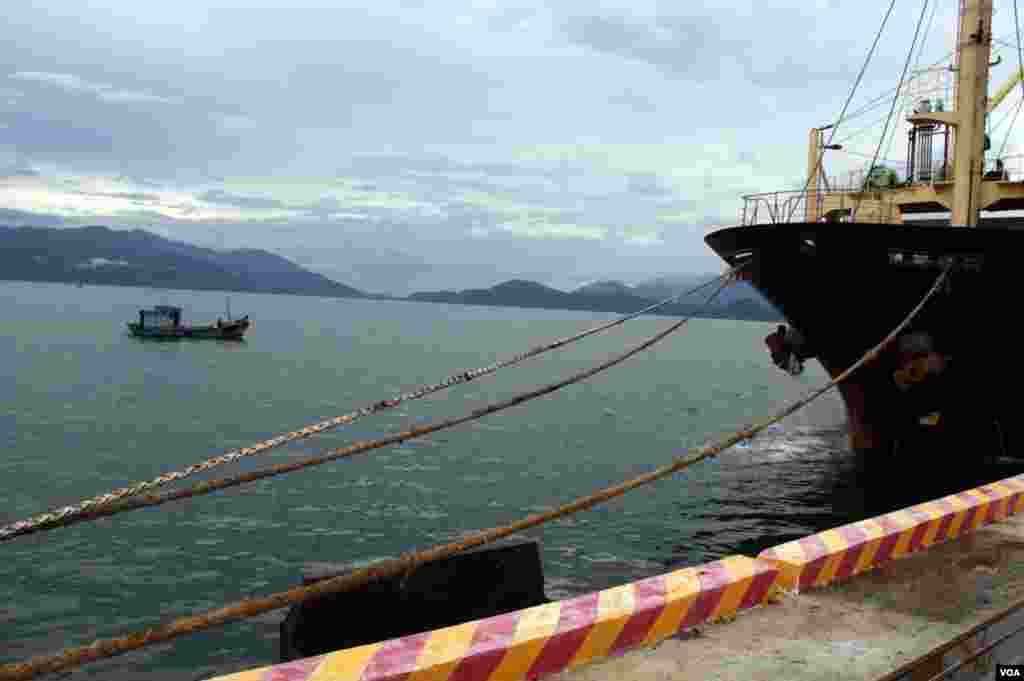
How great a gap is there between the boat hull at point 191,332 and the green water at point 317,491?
20060mm

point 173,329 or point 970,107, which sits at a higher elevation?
point 970,107

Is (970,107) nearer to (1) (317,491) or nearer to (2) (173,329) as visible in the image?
(1) (317,491)

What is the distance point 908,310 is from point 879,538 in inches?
328

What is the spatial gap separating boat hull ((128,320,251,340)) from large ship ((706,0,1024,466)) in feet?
189

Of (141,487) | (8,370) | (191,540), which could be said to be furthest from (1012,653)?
(8,370)

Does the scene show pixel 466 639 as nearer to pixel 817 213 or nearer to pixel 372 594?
pixel 372 594

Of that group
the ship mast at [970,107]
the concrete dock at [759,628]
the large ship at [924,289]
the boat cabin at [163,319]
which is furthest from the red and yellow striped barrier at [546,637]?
the boat cabin at [163,319]

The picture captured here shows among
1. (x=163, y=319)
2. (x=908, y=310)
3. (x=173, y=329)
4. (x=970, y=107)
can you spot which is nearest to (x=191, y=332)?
(x=173, y=329)

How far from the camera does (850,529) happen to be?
20.8 ft

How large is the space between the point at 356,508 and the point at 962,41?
15557mm

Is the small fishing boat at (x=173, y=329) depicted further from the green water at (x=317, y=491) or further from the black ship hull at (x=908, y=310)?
the black ship hull at (x=908, y=310)

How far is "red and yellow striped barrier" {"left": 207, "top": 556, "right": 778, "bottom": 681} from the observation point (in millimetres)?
3830

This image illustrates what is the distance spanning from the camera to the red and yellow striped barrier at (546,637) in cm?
383

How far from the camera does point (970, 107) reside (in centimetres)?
1526
